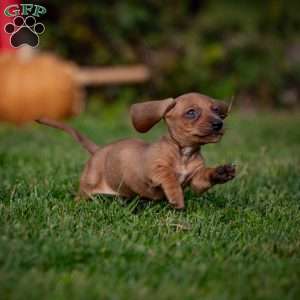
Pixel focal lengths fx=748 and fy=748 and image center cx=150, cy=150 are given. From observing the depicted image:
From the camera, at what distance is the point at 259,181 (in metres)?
4.56

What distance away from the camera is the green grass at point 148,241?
249 cm

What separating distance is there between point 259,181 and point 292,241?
1.43 m

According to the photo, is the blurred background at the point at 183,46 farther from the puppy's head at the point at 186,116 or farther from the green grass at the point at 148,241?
the puppy's head at the point at 186,116

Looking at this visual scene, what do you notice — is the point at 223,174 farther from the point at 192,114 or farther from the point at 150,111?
the point at 150,111

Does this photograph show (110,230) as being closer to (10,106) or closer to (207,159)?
(207,159)

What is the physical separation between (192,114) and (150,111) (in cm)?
20

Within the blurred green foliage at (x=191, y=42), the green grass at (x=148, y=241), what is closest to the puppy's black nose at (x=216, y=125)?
the green grass at (x=148, y=241)

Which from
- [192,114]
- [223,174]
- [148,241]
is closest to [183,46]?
[192,114]

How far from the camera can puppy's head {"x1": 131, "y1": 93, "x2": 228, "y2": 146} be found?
3402 millimetres

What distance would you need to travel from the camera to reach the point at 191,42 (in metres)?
11.1

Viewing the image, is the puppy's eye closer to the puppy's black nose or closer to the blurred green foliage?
the puppy's black nose

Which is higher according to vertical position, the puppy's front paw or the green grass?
the puppy's front paw

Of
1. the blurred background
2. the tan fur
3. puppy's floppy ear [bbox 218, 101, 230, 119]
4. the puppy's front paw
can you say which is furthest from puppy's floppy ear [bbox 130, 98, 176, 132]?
the blurred background

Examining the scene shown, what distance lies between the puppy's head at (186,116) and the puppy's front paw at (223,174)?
14 centimetres
